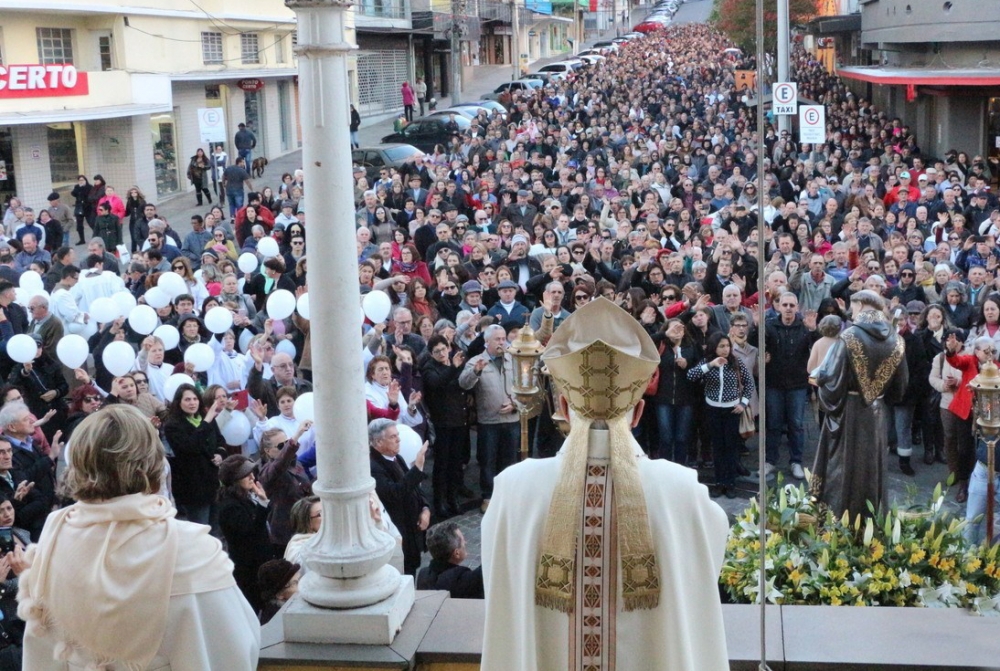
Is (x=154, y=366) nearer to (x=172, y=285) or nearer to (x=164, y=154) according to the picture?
(x=172, y=285)

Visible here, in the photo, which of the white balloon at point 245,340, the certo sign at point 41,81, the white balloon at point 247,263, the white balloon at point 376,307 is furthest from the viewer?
the certo sign at point 41,81

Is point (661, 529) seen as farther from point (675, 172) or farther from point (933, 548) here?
point (675, 172)

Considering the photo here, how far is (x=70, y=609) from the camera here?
11.7 feet

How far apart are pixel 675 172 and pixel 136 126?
1259 cm

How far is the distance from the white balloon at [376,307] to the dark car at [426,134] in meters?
22.5

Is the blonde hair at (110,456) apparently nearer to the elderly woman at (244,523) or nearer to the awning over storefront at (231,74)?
the elderly woman at (244,523)

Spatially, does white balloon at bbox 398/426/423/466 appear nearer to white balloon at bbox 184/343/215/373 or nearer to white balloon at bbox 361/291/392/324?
white balloon at bbox 184/343/215/373

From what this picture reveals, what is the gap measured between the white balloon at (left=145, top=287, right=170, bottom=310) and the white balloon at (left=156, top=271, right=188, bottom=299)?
0.08 m

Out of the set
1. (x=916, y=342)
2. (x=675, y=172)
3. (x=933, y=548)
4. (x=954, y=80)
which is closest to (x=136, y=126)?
(x=675, y=172)

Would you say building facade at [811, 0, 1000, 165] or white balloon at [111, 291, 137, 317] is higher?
building facade at [811, 0, 1000, 165]

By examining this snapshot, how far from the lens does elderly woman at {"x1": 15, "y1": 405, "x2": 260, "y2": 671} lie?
136 inches

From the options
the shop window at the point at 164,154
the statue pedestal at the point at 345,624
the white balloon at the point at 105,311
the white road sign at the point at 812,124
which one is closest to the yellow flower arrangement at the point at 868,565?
the statue pedestal at the point at 345,624

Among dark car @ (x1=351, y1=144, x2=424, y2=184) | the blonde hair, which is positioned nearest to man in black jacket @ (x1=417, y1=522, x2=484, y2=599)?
the blonde hair

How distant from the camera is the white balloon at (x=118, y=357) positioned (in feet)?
31.4
